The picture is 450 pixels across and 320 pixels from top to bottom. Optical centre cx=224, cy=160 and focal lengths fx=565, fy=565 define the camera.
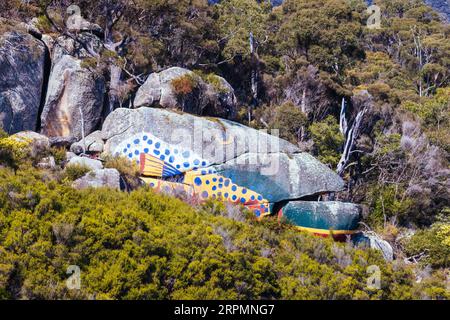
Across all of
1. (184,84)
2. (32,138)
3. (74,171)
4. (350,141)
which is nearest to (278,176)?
(184,84)

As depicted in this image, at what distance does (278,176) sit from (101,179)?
547 cm

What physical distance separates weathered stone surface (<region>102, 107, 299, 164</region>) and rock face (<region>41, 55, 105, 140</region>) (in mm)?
1103

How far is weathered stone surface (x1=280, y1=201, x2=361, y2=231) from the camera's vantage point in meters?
17.0

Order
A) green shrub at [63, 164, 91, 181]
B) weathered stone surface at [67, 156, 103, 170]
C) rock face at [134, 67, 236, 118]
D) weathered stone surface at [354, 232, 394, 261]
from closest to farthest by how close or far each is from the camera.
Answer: green shrub at [63, 164, 91, 181]
weathered stone surface at [67, 156, 103, 170]
weathered stone surface at [354, 232, 394, 261]
rock face at [134, 67, 236, 118]

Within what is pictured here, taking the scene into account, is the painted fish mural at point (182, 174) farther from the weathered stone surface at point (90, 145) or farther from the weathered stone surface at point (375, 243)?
the weathered stone surface at point (375, 243)

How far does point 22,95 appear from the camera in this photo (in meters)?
18.4

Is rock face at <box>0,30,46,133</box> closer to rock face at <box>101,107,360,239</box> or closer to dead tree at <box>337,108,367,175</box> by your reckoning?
rock face at <box>101,107,360,239</box>

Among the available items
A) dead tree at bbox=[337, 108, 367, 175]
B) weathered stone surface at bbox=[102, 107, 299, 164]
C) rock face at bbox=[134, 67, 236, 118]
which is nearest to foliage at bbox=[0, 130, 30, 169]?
weathered stone surface at bbox=[102, 107, 299, 164]

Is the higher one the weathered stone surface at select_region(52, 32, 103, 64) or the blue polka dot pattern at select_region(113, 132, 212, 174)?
the weathered stone surface at select_region(52, 32, 103, 64)

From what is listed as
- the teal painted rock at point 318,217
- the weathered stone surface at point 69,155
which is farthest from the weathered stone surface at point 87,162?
the teal painted rock at point 318,217

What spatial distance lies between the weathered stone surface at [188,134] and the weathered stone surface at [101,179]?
2.13 meters

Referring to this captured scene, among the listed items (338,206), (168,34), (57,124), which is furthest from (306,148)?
(57,124)

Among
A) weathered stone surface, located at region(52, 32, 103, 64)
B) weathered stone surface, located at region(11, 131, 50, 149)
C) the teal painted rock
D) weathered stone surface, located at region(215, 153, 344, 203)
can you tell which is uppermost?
weathered stone surface, located at region(52, 32, 103, 64)
